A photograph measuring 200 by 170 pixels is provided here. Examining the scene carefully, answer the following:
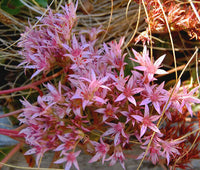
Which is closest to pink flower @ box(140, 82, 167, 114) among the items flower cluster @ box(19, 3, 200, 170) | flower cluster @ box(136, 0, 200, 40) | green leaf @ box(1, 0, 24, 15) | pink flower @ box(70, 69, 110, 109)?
flower cluster @ box(19, 3, 200, 170)

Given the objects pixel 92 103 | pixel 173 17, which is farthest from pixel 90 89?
pixel 173 17

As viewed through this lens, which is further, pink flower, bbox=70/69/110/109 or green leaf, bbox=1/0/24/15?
green leaf, bbox=1/0/24/15

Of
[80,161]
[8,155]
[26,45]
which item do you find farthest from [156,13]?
[8,155]

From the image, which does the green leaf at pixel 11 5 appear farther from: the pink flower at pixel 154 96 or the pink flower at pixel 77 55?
the pink flower at pixel 154 96

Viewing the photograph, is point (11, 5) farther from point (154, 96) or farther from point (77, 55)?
point (154, 96)

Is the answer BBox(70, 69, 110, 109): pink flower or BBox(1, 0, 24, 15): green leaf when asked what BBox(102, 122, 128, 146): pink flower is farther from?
BBox(1, 0, 24, 15): green leaf

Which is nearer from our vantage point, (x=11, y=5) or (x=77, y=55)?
(x=77, y=55)

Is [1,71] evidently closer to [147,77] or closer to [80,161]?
[80,161]

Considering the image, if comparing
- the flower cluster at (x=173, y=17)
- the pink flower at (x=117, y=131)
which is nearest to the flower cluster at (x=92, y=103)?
the pink flower at (x=117, y=131)
